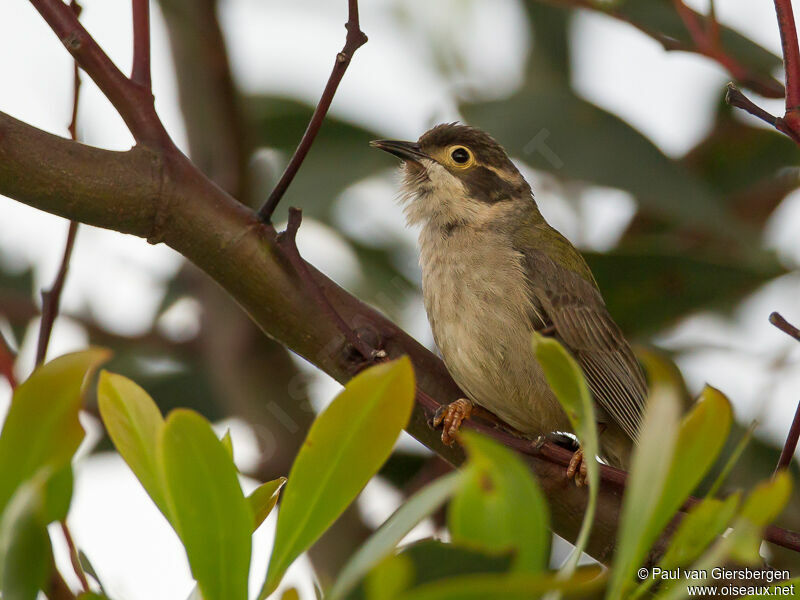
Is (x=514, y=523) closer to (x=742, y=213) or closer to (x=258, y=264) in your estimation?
(x=258, y=264)

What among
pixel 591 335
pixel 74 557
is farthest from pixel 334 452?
pixel 591 335

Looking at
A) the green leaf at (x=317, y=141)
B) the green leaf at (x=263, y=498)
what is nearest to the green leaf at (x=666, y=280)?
the green leaf at (x=317, y=141)

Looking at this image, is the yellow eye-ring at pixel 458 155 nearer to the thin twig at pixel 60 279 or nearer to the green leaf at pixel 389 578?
the thin twig at pixel 60 279

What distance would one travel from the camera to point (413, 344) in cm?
307

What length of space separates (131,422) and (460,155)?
3.70 m

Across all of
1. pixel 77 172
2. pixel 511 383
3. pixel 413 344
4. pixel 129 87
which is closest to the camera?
pixel 77 172

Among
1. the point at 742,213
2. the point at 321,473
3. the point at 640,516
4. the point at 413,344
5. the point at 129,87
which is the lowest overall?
the point at 640,516

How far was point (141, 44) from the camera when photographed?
257 cm

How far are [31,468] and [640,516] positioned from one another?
77 centimetres

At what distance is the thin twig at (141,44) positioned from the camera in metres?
2.52

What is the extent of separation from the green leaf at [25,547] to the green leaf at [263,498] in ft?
1.73

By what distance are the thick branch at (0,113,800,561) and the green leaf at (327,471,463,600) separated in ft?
3.33

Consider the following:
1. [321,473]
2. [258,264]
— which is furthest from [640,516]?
[258,264]

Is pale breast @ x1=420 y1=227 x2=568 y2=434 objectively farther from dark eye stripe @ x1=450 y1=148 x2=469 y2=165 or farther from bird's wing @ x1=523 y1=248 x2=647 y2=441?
dark eye stripe @ x1=450 y1=148 x2=469 y2=165
